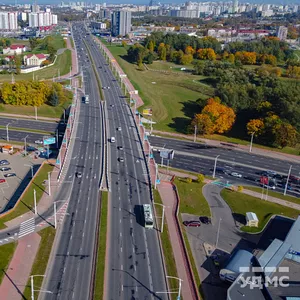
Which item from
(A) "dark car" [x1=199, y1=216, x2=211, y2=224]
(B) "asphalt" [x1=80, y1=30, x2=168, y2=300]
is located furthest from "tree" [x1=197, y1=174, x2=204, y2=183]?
(A) "dark car" [x1=199, y1=216, x2=211, y2=224]

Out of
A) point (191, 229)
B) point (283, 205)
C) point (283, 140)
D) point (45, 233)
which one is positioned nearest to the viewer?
point (45, 233)

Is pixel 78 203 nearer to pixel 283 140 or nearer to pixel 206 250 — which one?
pixel 206 250

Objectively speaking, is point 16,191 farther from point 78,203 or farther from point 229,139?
point 229,139

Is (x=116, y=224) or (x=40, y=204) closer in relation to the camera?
(x=116, y=224)

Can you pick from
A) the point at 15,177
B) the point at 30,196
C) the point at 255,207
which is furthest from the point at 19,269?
the point at 255,207

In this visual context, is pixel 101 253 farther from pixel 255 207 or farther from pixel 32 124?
pixel 32 124

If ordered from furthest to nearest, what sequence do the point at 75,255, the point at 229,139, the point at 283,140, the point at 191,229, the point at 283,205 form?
the point at 229,139 < the point at 283,140 < the point at 283,205 < the point at 191,229 < the point at 75,255

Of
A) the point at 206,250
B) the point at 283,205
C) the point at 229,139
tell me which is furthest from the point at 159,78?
the point at 206,250
